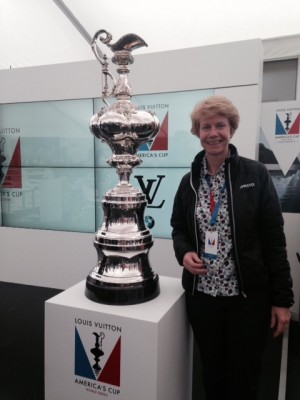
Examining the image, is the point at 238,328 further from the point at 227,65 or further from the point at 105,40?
the point at 227,65

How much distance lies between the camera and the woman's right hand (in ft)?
3.62

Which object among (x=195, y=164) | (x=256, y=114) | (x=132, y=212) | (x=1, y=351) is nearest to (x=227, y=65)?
(x=256, y=114)

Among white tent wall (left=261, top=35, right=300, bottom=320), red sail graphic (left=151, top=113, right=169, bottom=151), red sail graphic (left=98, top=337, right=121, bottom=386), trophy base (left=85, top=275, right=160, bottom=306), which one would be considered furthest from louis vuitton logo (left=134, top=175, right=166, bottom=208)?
red sail graphic (left=98, top=337, right=121, bottom=386)

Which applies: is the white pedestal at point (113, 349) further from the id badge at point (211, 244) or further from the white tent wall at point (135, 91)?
the white tent wall at point (135, 91)

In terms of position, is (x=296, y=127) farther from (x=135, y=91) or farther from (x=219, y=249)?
(x=219, y=249)

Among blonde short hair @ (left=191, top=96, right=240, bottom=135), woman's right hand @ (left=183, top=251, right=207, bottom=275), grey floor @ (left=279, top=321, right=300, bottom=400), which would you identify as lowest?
grey floor @ (left=279, top=321, right=300, bottom=400)

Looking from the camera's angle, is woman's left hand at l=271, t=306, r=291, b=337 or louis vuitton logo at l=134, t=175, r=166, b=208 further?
louis vuitton logo at l=134, t=175, r=166, b=208

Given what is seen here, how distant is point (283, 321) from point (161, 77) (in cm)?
203

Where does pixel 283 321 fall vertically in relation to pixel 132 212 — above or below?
below

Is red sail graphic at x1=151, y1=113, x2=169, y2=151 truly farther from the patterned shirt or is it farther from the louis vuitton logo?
the patterned shirt

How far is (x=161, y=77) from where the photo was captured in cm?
263

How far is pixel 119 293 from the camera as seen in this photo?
1072 mm

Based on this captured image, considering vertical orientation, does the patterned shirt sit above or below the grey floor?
above

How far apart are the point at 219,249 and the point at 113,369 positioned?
0.48 meters
